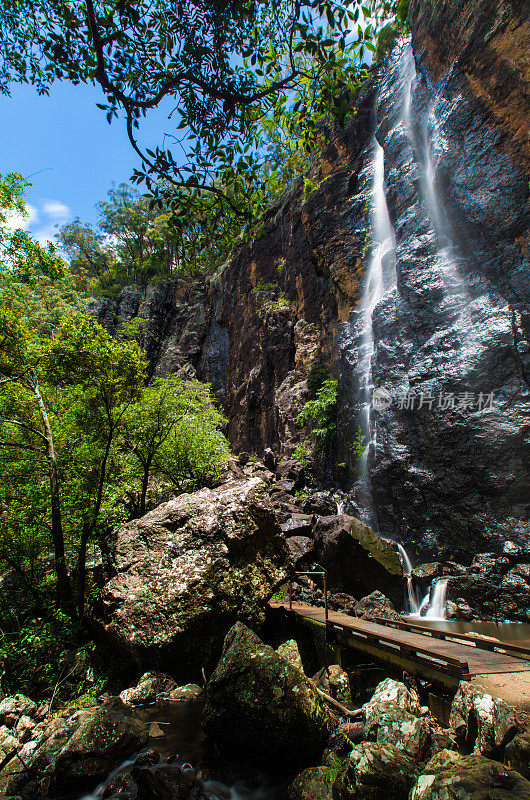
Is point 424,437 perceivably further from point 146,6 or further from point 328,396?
point 146,6

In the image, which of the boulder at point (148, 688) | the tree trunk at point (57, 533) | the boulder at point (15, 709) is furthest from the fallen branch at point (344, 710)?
the tree trunk at point (57, 533)

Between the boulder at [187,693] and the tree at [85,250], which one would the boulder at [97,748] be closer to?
the boulder at [187,693]

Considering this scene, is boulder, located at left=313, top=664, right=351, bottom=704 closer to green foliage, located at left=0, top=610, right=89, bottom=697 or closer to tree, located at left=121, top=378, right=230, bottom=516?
green foliage, located at left=0, top=610, right=89, bottom=697

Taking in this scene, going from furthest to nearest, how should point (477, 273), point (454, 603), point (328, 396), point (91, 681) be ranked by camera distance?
1. point (328, 396)
2. point (477, 273)
3. point (454, 603)
4. point (91, 681)

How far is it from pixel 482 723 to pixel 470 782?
4.00 ft

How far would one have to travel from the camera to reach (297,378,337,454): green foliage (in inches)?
758

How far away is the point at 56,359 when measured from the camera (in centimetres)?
812

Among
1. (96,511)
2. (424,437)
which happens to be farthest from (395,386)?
(96,511)

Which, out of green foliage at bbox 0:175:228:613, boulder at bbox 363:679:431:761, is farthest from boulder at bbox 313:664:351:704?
green foliage at bbox 0:175:228:613

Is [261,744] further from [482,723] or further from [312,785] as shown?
[482,723]

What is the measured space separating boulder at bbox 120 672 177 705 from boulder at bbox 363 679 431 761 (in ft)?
11.7

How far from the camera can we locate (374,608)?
916cm

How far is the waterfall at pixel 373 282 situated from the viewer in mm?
16734

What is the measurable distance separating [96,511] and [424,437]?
10.6 m
